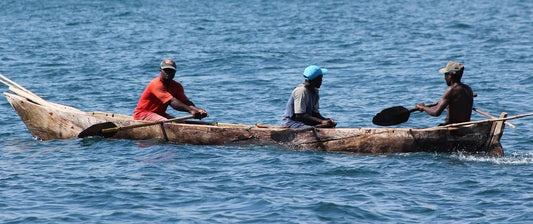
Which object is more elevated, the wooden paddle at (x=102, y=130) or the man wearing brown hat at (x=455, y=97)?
the man wearing brown hat at (x=455, y=97)

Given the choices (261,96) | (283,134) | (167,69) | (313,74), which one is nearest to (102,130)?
(167,69)

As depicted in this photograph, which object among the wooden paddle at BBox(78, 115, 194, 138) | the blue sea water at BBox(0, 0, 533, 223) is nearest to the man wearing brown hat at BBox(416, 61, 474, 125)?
the blue sea water at BBox(0, 0, 533, 223)

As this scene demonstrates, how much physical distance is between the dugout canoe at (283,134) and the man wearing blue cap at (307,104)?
0.20 m

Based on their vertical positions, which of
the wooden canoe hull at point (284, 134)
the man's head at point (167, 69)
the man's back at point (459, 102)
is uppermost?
the man's head at point (167, 69)

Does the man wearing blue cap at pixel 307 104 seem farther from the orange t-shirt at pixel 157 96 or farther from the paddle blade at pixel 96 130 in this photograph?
the paddle blade at pixel 96 130

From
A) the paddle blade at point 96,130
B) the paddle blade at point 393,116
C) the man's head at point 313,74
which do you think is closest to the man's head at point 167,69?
the paddle blade at point 96,130

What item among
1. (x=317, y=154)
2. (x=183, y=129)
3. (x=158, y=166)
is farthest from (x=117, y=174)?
(x=317, y=154)

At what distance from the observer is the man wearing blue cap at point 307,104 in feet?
34.5

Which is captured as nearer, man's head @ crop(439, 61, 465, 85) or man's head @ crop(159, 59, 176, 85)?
man's head @ crop(439, 61, 465, 85)

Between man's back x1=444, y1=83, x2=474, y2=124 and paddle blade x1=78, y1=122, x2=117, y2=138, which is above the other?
man's back x1=444, y1=83, x2=474, y2=124

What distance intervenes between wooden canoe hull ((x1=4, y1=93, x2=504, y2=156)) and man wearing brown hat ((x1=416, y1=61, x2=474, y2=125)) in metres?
0.25

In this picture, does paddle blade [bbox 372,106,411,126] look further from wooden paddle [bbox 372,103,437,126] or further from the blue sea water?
the blue sea water

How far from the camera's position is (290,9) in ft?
121

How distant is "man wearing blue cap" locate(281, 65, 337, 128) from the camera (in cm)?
1052
